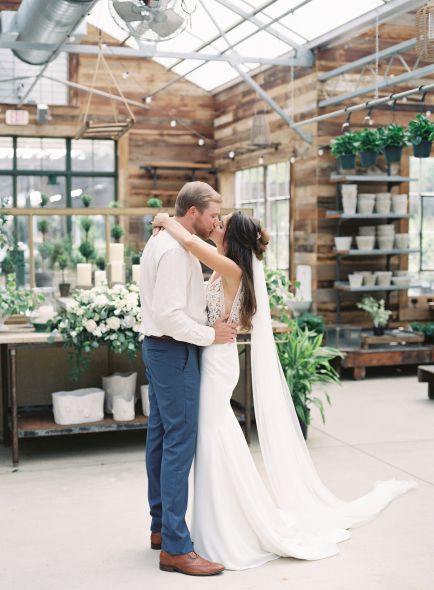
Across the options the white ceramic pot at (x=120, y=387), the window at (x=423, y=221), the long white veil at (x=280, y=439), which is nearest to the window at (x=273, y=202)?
the window at (x=423, y=221)

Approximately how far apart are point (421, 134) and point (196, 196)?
4.62 metres

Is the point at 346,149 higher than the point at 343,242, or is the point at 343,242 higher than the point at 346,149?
the point at 346,149

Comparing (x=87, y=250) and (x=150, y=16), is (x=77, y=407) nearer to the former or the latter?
(x=87, y=250)

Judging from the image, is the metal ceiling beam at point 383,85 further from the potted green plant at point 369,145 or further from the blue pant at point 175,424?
the blue pant at point 175,424

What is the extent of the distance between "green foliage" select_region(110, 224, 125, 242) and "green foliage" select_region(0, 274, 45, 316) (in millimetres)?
861

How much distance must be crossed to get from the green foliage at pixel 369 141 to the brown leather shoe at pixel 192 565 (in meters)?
5.88

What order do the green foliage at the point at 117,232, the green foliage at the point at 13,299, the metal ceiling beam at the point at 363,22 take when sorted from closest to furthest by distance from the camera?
the green foliage at the point at 13,299
the green foliage at the point at 117,232
the metal ceiling beam at the point at 363,22

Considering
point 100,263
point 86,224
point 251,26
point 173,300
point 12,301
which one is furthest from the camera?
point 251,26

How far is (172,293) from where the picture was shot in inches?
136

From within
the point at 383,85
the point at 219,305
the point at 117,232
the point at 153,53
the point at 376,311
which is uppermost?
the point at 153,53

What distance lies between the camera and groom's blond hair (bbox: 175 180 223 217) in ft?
11.8

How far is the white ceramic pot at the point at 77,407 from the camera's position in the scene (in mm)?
5590

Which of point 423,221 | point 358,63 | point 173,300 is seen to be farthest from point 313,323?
point 173,300

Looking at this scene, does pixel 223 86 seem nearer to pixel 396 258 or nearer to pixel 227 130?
pixel 227 130
